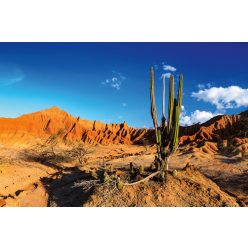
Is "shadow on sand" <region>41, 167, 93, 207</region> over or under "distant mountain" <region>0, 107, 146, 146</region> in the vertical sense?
under

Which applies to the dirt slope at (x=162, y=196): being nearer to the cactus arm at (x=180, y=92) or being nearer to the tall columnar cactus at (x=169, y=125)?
the tall columnar cactus at (x=169, y=125)

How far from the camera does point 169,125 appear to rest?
738 cm

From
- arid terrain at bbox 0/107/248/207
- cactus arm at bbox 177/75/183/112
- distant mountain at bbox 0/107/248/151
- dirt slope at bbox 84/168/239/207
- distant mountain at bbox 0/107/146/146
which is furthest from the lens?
distant mountain at bbox 0/107/146/146

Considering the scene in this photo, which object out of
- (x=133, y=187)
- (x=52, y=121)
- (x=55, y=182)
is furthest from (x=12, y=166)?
(x=52, y=121)

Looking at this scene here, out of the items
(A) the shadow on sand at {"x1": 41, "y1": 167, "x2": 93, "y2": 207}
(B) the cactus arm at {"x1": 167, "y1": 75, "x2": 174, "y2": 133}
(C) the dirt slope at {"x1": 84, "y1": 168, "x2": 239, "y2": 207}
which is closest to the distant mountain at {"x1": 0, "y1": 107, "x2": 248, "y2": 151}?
(A) the shadow on sand at {"x1": 41, "y1": 167, "x2": 93, "y2": 207}

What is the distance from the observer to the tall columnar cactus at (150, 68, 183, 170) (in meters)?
7.12

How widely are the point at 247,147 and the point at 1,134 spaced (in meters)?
27.4

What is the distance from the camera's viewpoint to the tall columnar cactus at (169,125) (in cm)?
712

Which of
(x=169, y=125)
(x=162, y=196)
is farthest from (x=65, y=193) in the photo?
(x=169, y=125)

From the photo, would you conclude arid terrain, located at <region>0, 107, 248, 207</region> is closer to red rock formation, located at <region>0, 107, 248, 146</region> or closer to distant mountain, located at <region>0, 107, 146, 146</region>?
red rock formation, located at <region>0, 107, 248, 146</region>

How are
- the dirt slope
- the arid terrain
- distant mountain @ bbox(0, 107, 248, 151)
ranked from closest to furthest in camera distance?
the dirt slope → the arid terrain → distant mountain @ bbox(0, 107, 248, 151)

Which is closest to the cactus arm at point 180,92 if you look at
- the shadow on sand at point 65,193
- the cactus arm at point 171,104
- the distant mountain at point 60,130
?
the cactus arm at point 171,104

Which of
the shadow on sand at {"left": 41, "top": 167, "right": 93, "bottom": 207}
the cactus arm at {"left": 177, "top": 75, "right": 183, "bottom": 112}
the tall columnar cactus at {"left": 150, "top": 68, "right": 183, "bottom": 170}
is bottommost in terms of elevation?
the shadow on sand at {"left": 41, "top": 167, "right": 93, "bottom": 207}

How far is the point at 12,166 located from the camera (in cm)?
1361
